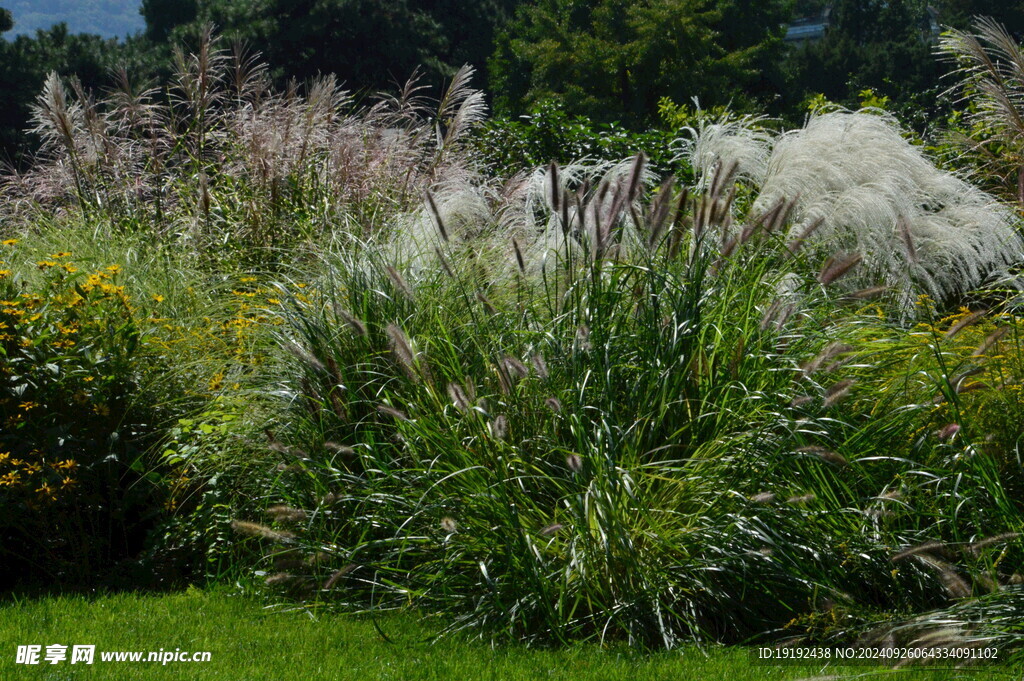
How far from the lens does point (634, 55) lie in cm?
2788

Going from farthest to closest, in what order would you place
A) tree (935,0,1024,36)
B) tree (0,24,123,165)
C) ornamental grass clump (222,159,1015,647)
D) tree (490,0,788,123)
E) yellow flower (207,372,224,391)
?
tree (935,0,1024,36), tree (490,0,788,123), tree (0,24,123,165), yellow flower (207,372,224,391), ornamental grass clump (222,159,1015,647)

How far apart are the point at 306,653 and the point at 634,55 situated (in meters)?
25.7

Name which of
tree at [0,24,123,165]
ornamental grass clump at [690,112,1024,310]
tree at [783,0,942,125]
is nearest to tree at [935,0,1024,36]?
tree at [783,0,942,125]

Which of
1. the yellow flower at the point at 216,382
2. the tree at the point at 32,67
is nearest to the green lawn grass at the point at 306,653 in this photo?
the yellow flower at the point at 216,382

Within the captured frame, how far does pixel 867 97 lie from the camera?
12609mm

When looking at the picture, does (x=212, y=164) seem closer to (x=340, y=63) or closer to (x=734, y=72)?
(x=734, y=72)

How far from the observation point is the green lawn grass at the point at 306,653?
365 cm

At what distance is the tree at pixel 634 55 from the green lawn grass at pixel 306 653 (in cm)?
2295

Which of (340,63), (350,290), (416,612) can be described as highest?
(340,63)

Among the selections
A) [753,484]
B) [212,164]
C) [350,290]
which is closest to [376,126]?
[212,164]

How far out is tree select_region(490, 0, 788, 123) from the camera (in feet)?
91.4

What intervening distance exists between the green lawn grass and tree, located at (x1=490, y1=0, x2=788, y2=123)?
2295 centimetres

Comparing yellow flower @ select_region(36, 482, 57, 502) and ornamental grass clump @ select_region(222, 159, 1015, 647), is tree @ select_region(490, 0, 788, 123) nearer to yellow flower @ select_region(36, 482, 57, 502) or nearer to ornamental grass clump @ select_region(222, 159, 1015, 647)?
ornamental grass clump @ select_region(222, 159, 1015, 647)

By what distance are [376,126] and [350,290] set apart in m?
4.85
